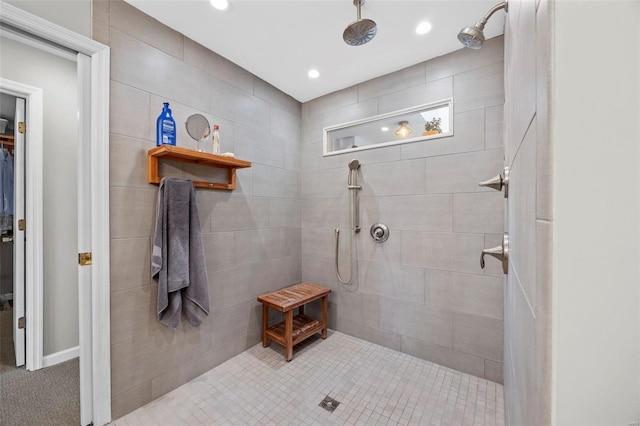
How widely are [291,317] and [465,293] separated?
138 cm

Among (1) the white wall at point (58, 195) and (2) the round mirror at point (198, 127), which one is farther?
(1) the white wall at point (58, 195)

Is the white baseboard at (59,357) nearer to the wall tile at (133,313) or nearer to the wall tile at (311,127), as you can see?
the wall tile at (133,313)

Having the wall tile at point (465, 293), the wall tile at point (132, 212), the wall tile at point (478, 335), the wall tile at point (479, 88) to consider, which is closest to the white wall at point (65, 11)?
the wall tile at point (132, 212)

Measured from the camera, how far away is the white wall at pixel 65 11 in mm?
1254

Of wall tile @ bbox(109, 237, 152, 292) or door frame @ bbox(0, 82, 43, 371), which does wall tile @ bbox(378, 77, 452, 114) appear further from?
door frame @ bbox(0, 82, 43, 371)

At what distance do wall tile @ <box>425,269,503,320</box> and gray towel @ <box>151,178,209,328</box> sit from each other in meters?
1.75

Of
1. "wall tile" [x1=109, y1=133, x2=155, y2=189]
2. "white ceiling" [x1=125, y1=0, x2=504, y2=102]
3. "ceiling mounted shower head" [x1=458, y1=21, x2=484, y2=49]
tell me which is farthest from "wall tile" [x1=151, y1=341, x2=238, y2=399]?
"ceiling mounted shower head" [x1=458, y1=21, x2=484, y2=49]

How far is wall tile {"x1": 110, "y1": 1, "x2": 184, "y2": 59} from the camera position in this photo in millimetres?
1525

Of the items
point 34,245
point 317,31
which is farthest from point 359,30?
point 34,245

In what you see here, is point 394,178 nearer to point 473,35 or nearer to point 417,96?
point 417,96

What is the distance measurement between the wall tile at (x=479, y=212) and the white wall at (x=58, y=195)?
3.25 m
